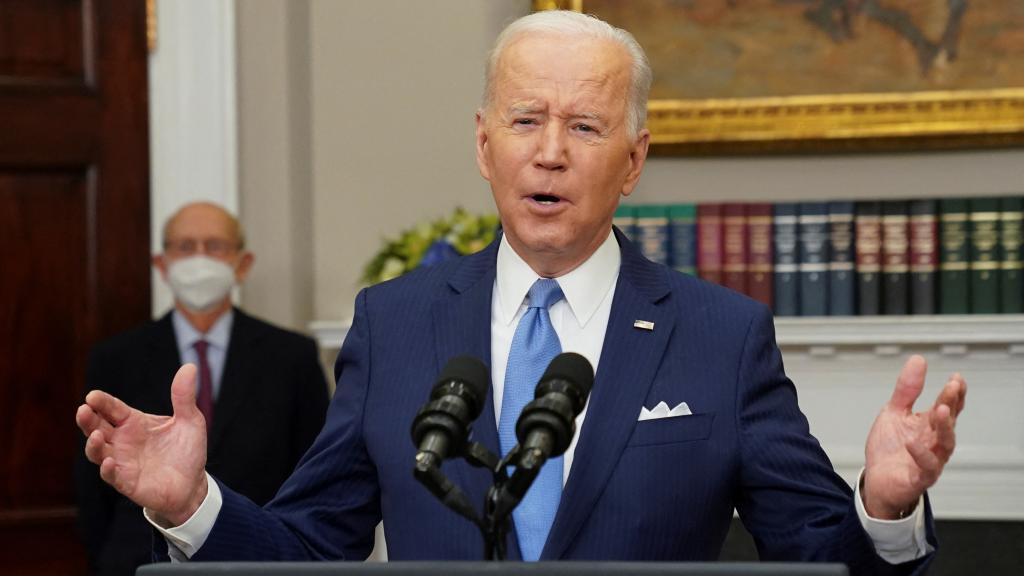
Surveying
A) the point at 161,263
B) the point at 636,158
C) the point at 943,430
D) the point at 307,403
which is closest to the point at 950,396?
the point at 943,430

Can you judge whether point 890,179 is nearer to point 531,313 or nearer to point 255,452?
point 255,452

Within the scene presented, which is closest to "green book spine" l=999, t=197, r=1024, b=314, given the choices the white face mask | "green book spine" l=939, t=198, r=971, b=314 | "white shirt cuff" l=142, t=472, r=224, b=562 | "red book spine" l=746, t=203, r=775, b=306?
"green book spine" l=939, t=198, r=971, b=314

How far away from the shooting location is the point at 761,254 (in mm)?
4762

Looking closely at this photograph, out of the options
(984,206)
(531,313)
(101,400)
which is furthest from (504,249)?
(984,206)

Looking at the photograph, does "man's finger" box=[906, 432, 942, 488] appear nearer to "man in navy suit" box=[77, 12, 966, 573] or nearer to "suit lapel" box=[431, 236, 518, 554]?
"man in navy suit" box=[77, 12, 966, 573]

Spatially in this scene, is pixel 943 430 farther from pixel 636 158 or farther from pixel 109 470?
→ pixel 109 470

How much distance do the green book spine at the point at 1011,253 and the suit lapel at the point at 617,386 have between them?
2.68 m

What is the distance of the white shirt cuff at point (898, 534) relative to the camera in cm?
189

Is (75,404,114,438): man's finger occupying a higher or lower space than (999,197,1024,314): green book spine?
higher

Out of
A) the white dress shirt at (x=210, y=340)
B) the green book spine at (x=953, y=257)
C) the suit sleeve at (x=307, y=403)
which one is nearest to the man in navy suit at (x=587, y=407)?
the suit sleeve at (x=307, y=403)

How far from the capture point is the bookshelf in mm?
4652

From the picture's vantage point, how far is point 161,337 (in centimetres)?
463

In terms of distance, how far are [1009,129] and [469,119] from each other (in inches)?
70.1

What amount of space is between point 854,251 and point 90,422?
3.28 metres
